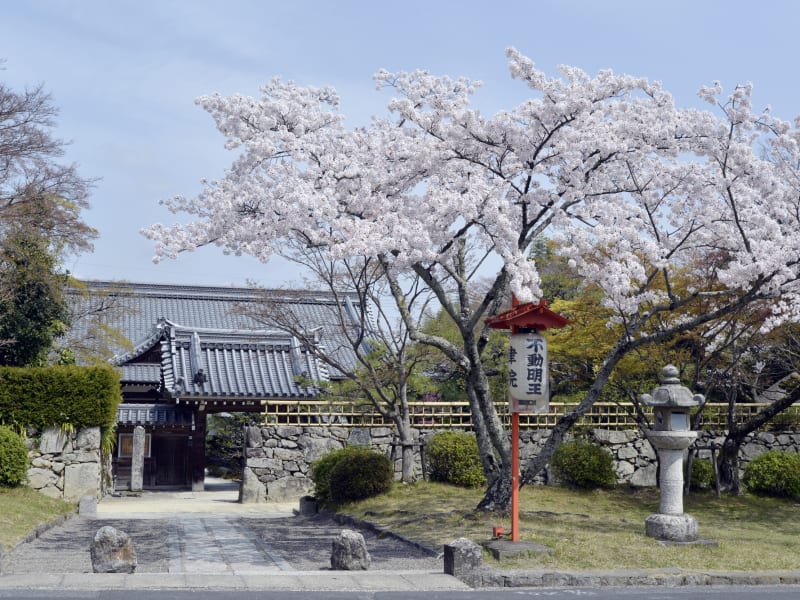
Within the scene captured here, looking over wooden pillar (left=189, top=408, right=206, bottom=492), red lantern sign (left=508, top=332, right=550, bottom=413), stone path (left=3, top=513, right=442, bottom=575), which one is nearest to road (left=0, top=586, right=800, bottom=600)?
stone path (left=3, top=513, right=442, bottom=575)

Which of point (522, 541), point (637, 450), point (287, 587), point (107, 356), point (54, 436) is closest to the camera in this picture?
point (287, 587)

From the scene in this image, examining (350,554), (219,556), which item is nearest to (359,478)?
(219,556)

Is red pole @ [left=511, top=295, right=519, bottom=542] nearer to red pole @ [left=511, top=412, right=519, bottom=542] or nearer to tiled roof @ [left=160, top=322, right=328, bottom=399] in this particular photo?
red pole @ [left=511, top=412, right=519, bottom=542]

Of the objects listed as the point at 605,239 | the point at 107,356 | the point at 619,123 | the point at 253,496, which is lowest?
the point at 253,496

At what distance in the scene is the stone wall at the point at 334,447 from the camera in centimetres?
2044

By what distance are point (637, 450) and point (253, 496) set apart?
363 inches

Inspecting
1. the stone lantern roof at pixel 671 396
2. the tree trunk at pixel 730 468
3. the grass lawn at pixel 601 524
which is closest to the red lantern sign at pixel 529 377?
the grass lawn at pixel 601 524

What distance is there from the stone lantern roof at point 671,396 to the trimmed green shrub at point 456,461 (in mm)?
6215

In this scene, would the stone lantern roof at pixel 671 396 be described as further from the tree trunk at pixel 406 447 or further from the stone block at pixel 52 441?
the stone block at pixel 52 441

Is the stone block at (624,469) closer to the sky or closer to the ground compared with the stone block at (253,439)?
closer to the ground

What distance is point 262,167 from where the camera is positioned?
542 inches

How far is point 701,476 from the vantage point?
61.2 feet

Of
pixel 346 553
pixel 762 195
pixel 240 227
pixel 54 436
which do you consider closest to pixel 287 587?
pixel 346 553

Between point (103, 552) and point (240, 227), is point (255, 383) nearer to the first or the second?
point (240, 227)
